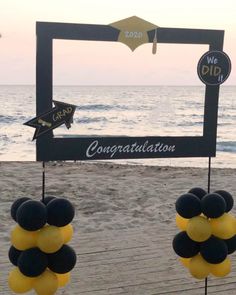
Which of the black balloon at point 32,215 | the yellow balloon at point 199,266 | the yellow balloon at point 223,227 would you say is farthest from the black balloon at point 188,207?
the black balloon at point 32,215

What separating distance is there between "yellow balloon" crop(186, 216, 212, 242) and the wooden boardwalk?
3.88 ft

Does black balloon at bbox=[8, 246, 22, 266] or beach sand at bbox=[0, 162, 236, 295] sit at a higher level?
black balloon at bbox=[8, 246, 22, 266]

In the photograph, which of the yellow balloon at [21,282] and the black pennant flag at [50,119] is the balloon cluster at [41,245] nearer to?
the yellow balloon at [21,282]

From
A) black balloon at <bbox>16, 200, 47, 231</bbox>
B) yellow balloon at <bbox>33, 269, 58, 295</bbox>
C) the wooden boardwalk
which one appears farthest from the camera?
the wooden boardwalk

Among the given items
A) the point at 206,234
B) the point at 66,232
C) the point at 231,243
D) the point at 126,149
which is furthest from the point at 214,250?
the point at 66,232

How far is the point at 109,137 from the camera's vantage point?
3779 millimetres

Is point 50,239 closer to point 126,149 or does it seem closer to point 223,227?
point 126,149

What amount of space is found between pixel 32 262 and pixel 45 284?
22 centimetres

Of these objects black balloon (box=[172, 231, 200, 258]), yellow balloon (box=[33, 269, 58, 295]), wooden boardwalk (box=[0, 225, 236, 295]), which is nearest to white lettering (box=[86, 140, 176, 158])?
black balloon (box=[172, 231, 200, 258])

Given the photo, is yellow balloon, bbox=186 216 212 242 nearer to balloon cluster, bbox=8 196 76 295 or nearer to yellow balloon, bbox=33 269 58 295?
balloon cluster, bbox=8 196 76 295

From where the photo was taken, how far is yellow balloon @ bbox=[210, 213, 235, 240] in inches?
152

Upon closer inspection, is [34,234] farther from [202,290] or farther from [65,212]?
[202,290]

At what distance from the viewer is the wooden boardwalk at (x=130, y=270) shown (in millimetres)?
4820

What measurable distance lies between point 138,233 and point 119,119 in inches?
1311
